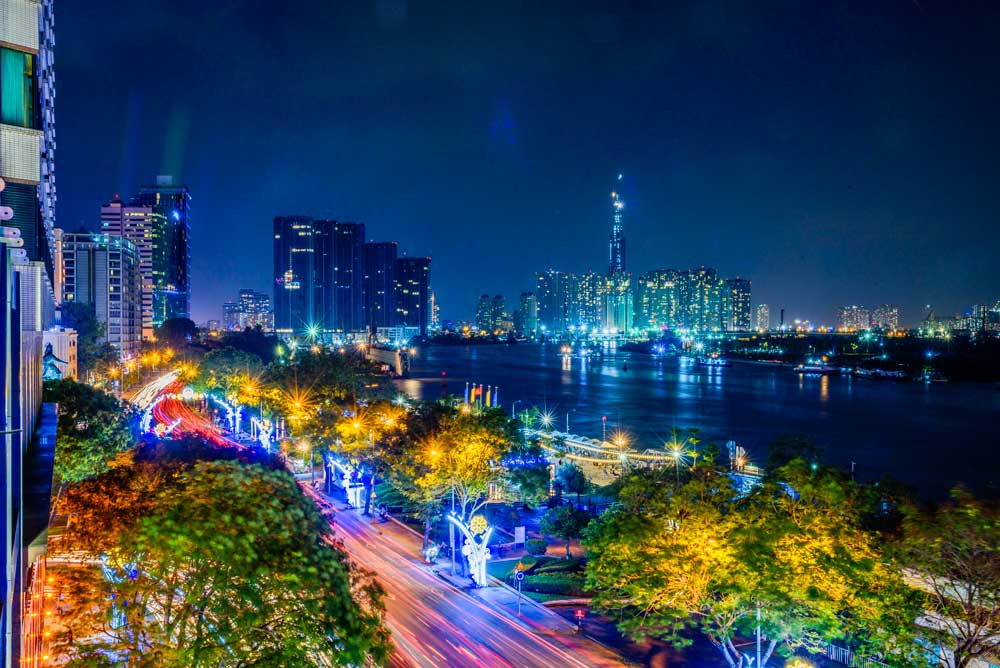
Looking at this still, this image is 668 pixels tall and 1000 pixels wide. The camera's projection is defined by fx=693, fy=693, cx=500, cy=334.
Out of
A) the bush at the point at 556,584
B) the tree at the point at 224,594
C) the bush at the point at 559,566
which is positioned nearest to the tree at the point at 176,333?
the bush at the point at 559,566

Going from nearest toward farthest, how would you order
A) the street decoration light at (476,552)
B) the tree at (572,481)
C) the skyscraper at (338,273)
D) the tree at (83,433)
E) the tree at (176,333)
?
1. the tree at (83,433)
2. the street decoration light at (476,552)
3. the tree at (572,481)
4. the tree at (176,333)
5. the skyscraper at (338,273)

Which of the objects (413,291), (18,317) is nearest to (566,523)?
(18,317)

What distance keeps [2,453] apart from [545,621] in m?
8.36

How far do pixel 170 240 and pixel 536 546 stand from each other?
100916mm

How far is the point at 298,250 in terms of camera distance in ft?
403

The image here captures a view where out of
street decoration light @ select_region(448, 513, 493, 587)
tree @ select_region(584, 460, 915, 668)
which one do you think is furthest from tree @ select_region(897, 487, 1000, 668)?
street decoration light @ select_region(448, 513, 493, 587)

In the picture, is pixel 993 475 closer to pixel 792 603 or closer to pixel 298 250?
pixel 792 603

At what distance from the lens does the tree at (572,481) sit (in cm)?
2058

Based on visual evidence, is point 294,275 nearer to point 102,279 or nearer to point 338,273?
point 338,273

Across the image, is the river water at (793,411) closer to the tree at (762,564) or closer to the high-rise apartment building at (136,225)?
the tree at (762,564)

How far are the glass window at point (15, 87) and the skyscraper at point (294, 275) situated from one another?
11963 cm

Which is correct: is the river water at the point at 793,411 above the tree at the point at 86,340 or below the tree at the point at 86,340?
below

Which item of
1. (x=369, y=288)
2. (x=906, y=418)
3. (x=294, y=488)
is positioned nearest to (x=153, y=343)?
(x=906, y=418)

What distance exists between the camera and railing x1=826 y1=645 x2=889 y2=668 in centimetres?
929
